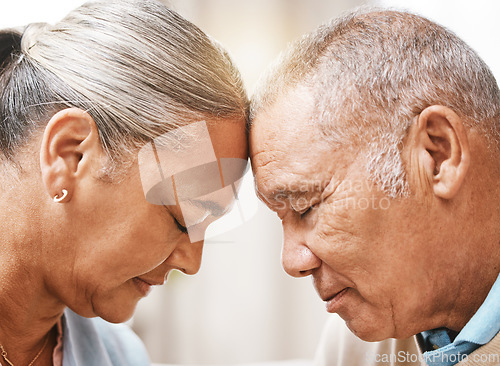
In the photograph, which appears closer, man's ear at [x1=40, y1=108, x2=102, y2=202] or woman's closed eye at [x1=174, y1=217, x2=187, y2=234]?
man's ear at [x1=40, y1=108, x2=102, y2=202]

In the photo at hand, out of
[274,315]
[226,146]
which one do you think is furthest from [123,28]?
[274,315]

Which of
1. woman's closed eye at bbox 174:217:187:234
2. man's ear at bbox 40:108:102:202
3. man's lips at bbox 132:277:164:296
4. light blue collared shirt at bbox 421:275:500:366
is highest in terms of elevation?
man's ear at bbox 40:108:102:202

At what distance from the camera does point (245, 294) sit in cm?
180

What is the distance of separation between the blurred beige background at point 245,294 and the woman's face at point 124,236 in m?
0.36

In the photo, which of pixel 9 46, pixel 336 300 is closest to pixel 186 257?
pixel 336 300

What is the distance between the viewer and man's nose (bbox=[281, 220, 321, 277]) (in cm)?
124

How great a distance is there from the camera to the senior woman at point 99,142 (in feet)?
3.75

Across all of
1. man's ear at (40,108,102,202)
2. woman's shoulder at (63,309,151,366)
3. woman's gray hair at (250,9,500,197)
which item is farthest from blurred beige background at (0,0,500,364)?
man's ear at (40,108,102,202)

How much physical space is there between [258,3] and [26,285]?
1162mm

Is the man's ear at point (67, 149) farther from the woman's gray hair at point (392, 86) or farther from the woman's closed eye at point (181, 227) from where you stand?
the woman's gray hair at point (392, 86)

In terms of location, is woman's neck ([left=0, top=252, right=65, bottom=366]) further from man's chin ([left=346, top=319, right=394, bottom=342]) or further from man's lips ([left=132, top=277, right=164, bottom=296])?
man's chin ([left=346, top=319, right=394, bottom=342])

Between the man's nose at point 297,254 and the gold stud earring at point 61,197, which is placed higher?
the gold stud earring at point 61,197

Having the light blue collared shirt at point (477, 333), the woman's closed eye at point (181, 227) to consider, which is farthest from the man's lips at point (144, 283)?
the light blue collared shirt at point (477, 333)

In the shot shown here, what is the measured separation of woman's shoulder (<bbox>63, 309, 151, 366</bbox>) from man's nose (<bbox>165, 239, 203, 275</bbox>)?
0.39m
